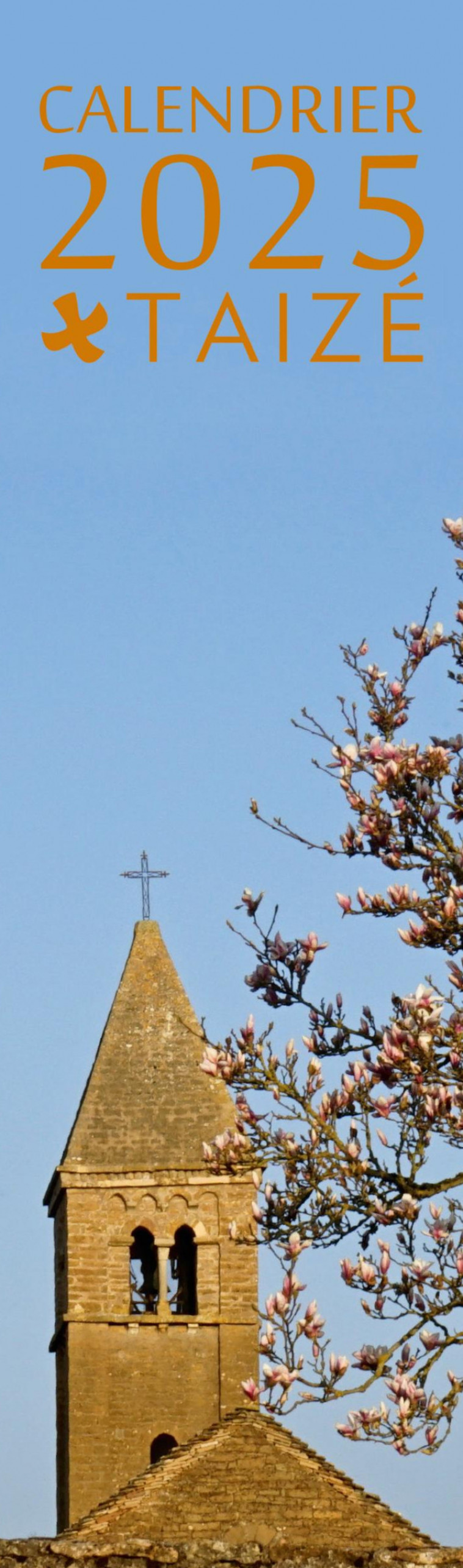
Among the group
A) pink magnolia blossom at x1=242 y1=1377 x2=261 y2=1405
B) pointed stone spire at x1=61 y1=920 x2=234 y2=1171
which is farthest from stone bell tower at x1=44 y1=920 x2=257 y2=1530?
pink magnolia blossom at x1=242 y1=1377 x2=261 y2=1405

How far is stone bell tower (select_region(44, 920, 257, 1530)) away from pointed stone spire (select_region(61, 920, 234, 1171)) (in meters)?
0.02

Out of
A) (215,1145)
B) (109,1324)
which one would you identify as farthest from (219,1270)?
(215,1145)

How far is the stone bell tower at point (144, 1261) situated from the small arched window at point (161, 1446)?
0.03 meters

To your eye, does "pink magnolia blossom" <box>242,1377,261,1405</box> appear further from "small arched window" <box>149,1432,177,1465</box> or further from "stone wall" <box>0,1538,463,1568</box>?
"small arched window" <box>149,1432,177,1465</box>

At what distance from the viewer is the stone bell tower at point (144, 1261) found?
3547 centimetres

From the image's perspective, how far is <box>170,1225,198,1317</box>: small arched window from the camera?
36562mm

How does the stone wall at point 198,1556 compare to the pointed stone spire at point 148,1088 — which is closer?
the stone wall at point 198,1556

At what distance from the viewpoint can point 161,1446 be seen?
35.8 metres

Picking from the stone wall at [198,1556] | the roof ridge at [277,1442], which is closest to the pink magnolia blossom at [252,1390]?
the stone wall at [198,1556]

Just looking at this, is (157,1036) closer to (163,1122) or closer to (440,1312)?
(163,1122)

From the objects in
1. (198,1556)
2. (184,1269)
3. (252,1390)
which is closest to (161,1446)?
(184,1269)

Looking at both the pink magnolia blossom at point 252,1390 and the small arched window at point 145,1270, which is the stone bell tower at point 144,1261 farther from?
the pink magnolia blossom at point 252,1390

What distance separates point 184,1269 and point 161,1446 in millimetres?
2400

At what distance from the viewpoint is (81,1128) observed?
37281 mm
